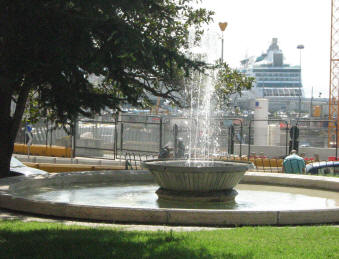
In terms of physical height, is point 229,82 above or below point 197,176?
above

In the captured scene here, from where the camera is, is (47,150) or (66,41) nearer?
(66,41)

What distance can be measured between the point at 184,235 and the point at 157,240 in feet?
1.50

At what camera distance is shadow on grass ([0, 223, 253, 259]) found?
18.2 feet

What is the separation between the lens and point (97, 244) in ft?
19.6

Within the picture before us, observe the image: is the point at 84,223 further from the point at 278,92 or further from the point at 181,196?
the point at 278,92

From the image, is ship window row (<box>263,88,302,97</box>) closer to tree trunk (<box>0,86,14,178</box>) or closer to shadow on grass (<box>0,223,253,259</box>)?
tree trunk (<box>0,86,14,178</box>)

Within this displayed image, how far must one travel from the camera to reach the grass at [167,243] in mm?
5590

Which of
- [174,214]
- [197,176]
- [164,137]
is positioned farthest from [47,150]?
[174,214]

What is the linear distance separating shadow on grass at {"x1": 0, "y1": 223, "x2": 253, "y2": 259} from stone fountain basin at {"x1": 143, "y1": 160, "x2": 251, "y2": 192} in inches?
106

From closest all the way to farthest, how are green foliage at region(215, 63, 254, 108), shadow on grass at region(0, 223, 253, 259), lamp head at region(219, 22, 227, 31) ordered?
shadow on grass at region(0, 223, 253, 259), green foliage at region(215, 63, 254, 108), lamp head at region(219, 22, 227, 31)

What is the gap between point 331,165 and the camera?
17453mm

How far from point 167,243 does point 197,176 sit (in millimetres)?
3413

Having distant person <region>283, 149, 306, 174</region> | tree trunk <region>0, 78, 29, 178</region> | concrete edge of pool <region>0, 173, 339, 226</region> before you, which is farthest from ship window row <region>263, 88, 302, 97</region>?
concrete edge of pool <region>0, 173, 339, 226</region>

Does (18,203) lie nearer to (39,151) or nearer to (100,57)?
(100,57)
